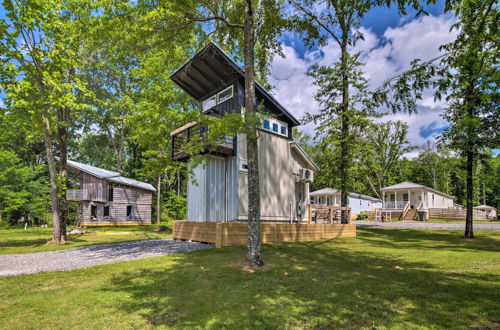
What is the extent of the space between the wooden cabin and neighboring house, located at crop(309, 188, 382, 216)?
24860 millimetres

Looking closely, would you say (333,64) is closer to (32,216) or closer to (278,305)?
(278,305)

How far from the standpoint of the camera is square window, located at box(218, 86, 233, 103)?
1304 centimetres

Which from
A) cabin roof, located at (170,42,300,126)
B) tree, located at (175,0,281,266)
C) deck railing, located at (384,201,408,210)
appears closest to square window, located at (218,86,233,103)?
cabin roof, located at (170,42,300,126)

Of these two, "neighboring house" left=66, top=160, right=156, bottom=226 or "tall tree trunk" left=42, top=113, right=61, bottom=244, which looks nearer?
"tall tree trunk" left=42, top=113, right=61, bottom=244

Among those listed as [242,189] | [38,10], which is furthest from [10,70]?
[242,189]

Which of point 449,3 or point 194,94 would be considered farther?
point 194,94

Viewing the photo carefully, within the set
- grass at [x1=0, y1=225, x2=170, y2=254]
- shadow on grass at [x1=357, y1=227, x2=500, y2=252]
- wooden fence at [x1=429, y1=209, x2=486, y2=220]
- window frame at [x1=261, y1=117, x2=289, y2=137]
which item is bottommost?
wooden fence at [x1=429, y1=209, x2=486, y2=220]

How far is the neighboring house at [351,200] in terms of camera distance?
39.1 m

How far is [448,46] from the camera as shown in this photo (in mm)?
4934

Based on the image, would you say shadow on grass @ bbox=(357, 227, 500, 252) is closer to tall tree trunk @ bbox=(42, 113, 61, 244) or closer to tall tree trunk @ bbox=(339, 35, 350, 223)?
tall tree trunk @ bbox=(339, 35, 350, 223)

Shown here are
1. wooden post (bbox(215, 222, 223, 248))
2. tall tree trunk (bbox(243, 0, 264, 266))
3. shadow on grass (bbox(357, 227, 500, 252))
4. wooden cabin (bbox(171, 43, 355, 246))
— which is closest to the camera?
tall tree trunk (bbox(243, 0, 264, 266))

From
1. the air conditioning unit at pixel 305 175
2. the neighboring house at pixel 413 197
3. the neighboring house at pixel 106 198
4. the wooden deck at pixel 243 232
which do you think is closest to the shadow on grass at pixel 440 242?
the wooden deck at pixel 243 232

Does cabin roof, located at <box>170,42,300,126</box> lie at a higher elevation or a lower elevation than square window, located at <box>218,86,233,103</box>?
higher

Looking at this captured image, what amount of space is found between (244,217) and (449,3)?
30.8 ft
